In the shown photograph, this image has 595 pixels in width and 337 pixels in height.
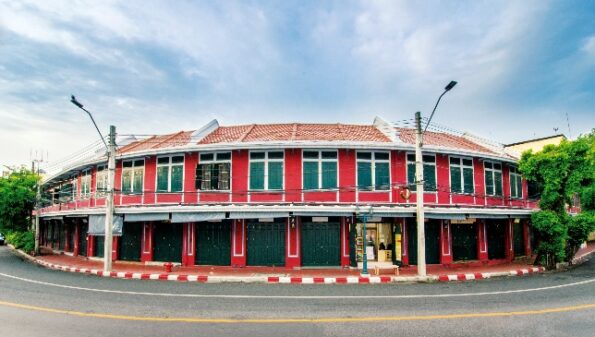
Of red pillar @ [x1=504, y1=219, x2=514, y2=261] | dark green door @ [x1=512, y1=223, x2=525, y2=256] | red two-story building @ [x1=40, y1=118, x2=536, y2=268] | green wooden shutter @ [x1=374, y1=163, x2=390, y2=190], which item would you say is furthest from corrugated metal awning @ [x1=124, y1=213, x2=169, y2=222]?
dark green door @ [x1=512, y1=223, x2=525, y2=256]

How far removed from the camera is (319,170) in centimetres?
1861

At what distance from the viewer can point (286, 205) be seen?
17.8m

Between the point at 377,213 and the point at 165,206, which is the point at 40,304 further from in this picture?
the point at 377,213

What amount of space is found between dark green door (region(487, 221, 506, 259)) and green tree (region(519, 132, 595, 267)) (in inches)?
99.1

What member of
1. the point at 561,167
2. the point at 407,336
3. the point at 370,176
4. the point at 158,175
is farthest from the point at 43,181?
the point at 561,167

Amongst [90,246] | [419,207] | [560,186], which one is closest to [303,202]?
[419,207]

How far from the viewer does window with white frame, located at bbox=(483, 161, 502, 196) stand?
2108cm

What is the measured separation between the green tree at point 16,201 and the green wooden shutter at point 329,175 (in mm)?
25432

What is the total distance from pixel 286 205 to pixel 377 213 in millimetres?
4383

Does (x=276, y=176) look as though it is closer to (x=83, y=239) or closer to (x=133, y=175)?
(x=133, y=175)

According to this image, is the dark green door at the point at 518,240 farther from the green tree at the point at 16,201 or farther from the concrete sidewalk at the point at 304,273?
the green tree at the point at 16,201

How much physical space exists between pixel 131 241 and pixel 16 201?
15563 mm

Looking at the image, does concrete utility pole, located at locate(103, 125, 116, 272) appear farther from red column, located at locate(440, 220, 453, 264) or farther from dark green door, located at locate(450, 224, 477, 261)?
dark green door, located at locate(450, 224, 477, 261)

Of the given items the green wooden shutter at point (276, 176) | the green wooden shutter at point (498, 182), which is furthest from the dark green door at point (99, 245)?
the green wooden shutter at point (498, 182)
